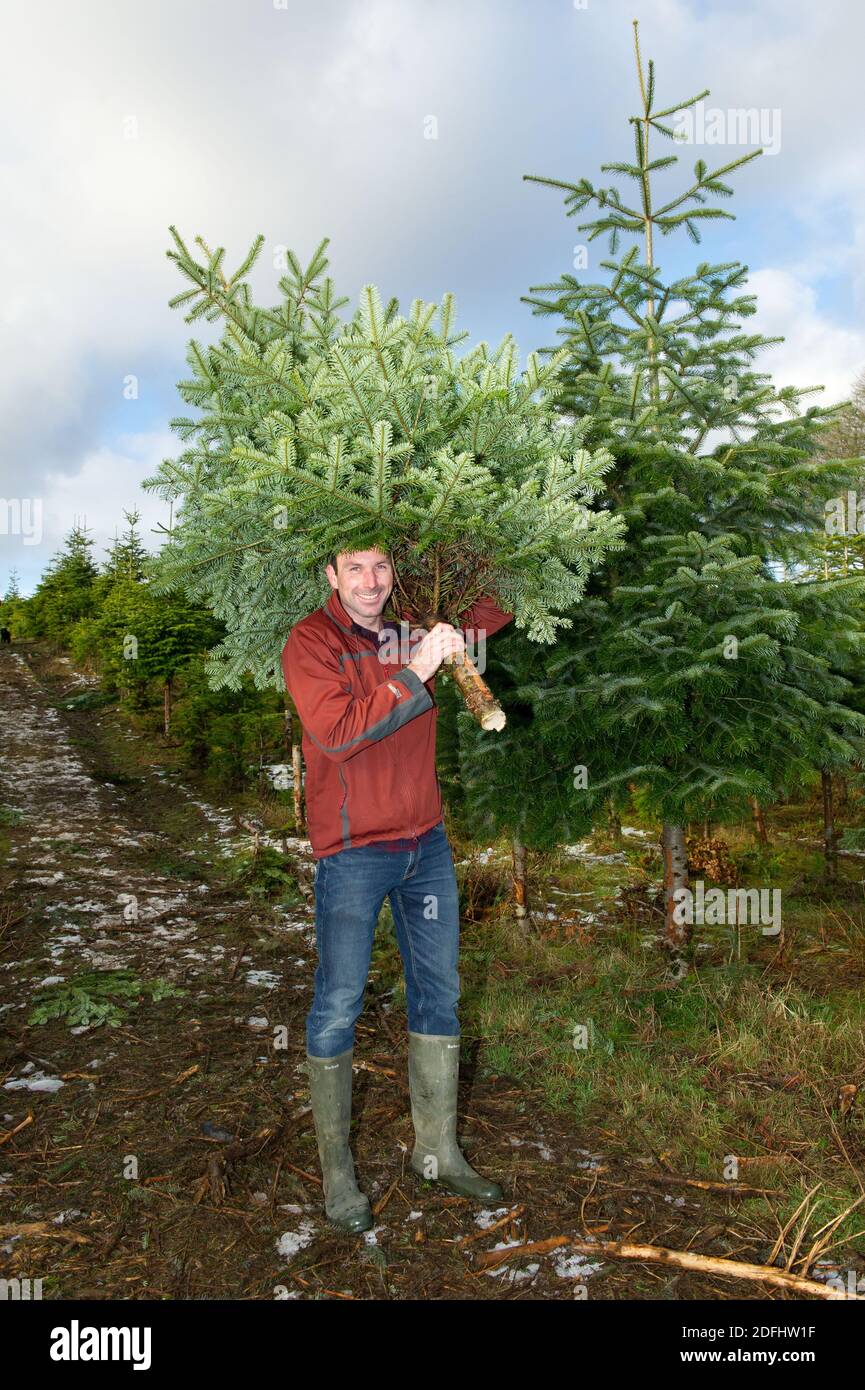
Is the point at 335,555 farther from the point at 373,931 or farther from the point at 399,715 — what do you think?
the point at 373,931

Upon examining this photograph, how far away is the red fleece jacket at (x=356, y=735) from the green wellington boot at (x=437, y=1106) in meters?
1.05

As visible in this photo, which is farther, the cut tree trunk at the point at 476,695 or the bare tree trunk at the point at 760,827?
the bare tree trunk at the point at 760,827

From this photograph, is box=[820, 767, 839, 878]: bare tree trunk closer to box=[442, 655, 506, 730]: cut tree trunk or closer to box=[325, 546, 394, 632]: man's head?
box=[442, 655, 506, 730]: cut tree trunk

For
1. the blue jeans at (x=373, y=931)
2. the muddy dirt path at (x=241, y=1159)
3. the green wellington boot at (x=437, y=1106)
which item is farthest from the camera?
the green wellington boot at (x=437, y=1106)

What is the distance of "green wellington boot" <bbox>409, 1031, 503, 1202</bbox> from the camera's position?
3.76 meters

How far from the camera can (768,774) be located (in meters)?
5.49

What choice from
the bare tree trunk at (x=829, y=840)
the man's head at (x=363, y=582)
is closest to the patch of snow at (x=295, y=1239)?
the man's head at (x=363, y=582)

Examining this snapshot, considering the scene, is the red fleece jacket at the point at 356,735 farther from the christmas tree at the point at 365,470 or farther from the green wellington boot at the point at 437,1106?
the green wellington boot at the point at 437,1106

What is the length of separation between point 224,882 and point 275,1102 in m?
4.78

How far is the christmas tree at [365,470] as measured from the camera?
3.19m

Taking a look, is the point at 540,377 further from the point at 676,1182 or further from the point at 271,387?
the point at 676,1182

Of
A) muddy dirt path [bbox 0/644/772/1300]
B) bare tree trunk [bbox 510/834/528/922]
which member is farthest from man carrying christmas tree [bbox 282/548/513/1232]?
bare tree trunk [bbox 510/834/528/922]

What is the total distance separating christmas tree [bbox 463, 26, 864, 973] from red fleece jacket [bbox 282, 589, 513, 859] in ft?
6.33

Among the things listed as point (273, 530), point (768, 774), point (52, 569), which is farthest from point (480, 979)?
point (52, 569)
